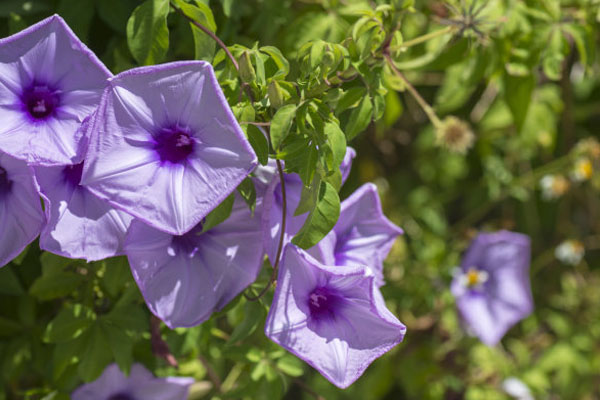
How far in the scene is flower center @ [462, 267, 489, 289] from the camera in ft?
6.06

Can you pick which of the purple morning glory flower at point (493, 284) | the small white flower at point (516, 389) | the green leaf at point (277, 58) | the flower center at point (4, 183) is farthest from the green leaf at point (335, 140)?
the small white flower at point (516, 389)

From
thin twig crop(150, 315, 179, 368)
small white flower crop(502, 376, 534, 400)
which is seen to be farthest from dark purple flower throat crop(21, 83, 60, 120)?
small white flower crop(502, 376, 534, 400)

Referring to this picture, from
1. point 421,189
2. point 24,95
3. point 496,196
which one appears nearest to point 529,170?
point 496,196

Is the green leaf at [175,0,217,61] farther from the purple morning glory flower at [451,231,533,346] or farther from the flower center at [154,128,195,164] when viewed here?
the purple morning glory flower at [451,231,533,346]

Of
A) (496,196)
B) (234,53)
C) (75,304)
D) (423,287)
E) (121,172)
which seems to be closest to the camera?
(121,172)

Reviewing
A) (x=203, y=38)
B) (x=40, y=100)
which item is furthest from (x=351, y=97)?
(x=40, y=100)

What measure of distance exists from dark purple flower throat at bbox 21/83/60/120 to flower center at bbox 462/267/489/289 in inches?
51.6

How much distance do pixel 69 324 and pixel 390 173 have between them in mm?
1220

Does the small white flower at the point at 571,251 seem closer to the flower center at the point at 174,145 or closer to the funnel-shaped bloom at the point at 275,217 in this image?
the funnel-shaped bloom at the point at 275,217

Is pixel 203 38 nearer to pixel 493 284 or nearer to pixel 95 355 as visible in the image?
pixel 95 355

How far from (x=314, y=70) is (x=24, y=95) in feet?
1.34

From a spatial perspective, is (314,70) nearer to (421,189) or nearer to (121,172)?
(121,172)

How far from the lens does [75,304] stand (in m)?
1.12

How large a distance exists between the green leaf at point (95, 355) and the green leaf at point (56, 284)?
0.08m
